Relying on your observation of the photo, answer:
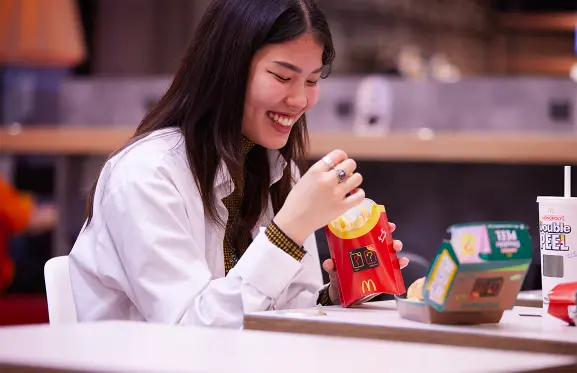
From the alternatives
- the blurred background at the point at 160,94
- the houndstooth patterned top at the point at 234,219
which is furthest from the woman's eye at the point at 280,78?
the blurred background at the point at 160,94

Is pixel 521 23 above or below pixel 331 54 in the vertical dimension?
below

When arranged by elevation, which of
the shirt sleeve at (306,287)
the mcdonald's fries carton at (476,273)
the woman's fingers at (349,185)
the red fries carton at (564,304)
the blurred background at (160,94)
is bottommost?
the blurred background at (160,94)

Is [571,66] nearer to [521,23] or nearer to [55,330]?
[521,23]

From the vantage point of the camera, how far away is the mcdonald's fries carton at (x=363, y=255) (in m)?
1.68

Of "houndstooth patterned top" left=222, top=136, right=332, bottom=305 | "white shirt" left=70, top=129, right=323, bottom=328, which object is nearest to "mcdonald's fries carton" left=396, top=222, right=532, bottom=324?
→ "white shirt" left=70, top=129, right=323, bottom=328

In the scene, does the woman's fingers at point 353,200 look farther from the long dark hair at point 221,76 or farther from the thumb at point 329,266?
the long dark hair at point 221,76

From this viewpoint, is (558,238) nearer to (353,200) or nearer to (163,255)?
(353,200)

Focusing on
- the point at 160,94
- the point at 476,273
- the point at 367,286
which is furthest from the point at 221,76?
the point at 160,94

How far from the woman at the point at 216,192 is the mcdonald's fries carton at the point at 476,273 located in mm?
339

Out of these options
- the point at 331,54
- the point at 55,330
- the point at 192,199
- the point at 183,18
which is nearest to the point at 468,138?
the point at 331,54

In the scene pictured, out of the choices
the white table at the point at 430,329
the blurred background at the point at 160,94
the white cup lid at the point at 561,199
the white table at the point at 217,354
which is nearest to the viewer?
the white table at the point at 217,354

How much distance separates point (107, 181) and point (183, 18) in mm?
6699

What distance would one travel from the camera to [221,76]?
6.18 ft

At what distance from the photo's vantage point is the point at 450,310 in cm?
133
